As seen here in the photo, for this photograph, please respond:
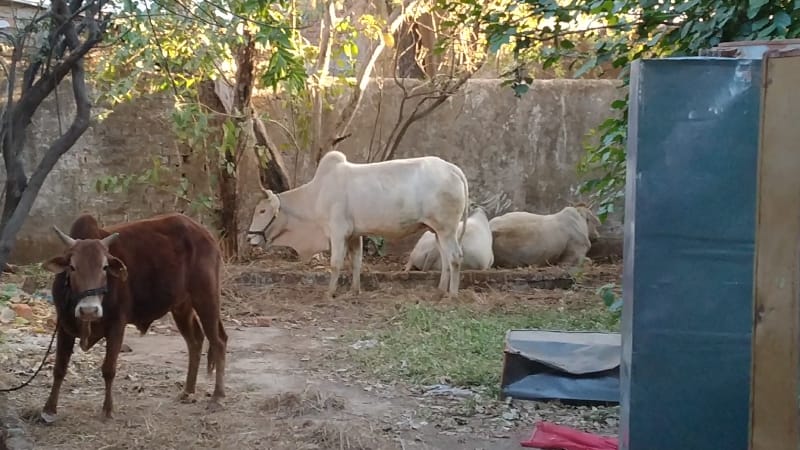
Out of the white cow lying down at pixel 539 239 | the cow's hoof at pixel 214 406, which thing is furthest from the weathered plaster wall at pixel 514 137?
the cow's hoof at pixel 214 406

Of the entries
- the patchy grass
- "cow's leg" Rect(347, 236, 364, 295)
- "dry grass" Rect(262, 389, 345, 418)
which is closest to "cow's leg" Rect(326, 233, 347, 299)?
"cow's leg" Rect(347, 236, 364, 295)

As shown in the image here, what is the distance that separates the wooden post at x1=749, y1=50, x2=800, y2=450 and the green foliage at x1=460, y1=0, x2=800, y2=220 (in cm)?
143

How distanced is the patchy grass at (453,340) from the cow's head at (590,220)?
9.58 feet

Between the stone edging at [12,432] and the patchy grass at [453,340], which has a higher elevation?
the patchy grass at [453,340]

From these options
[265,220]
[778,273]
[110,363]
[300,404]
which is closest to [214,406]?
[300,404]

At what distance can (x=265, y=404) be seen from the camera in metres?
5.42

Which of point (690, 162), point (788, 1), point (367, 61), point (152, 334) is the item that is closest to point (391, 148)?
point (367, 61)

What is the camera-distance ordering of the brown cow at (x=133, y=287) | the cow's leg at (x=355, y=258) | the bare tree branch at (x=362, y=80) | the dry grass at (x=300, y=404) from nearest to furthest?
the brown cow at (x=133, y=287) → the dry grass at (x=300, y=404) → the cow's leg at (x=355, y=258) → the bare tree branch at (x=362, y=80)

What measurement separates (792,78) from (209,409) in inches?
153

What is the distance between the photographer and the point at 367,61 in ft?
37.1

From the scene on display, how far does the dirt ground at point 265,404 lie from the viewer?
189 inches

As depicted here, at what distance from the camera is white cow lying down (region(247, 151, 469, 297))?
9.56m

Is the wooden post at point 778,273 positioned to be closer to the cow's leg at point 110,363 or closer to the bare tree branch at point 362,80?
the cow's leg at point 110,363

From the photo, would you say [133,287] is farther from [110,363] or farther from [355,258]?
[355,258]
